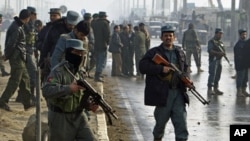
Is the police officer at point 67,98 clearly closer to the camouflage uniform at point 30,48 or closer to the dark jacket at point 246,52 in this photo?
the camouflage uniform at point 30,48

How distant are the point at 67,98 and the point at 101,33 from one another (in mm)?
12546

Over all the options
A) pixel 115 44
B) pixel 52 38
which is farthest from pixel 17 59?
pixel 115 44

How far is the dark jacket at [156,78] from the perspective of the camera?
9.14 m

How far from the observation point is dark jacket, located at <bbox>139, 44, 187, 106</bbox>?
9141 millimetres

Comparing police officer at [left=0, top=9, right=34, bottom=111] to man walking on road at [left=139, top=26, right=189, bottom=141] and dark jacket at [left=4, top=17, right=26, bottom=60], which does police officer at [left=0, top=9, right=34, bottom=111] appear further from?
man walking on road at [left=139, top=26, right=189, bottom=141]

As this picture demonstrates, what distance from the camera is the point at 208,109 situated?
15180mm

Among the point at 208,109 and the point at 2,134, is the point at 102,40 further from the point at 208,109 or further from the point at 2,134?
the point at 2,134

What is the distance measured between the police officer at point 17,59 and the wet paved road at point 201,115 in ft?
6.27

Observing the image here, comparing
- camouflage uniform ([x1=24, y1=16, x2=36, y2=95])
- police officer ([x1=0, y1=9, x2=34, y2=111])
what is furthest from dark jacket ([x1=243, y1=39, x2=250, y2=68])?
police officer ([x1=0, y1=9, x2=34, y2=111])

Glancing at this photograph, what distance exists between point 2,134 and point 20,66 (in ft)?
7.65

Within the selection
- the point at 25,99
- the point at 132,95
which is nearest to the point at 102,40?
the point at 132,95

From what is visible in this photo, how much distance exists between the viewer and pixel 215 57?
59.7 feet

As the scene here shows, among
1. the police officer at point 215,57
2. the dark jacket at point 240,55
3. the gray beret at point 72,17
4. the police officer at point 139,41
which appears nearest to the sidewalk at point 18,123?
the gray beret at point 72,17

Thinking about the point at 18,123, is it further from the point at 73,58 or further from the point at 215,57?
the point at 215,57
